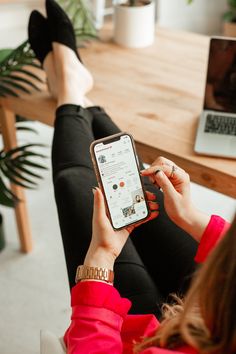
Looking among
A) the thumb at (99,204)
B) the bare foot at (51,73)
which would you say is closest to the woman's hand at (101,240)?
the thumb at (99,204)

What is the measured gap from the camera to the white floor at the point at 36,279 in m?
1.29

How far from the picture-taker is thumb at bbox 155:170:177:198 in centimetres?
75

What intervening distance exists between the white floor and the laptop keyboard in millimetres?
511

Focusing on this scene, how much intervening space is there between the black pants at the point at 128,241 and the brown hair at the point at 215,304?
0.25m

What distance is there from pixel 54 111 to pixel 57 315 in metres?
0.58

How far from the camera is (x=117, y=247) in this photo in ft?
2.47

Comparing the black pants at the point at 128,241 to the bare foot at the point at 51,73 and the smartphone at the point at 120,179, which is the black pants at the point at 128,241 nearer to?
the smartphone at the point at 120,179

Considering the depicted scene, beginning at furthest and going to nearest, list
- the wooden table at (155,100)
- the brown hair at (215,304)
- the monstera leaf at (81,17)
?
the monstera leaf at (81,17)
the wooden table at (155,100)
the brown hair at (215,304)

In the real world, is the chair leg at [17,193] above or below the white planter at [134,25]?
below

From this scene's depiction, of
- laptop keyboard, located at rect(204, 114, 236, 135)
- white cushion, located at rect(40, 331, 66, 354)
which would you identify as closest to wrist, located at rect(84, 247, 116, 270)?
white cushion, located at rect(40, 331, 66, 354)

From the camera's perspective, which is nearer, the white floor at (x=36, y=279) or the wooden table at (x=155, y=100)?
the wooden table at (x=155, y=100)

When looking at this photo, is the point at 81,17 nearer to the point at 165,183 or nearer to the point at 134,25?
the point at 134,25

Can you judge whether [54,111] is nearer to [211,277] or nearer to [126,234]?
[126,234]

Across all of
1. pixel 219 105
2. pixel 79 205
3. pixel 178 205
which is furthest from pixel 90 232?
pixel 219 105
